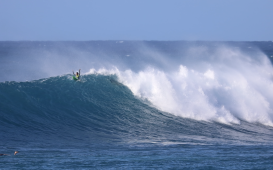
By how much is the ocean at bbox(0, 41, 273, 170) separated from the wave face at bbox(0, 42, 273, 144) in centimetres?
5

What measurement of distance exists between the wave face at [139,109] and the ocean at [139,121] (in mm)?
47

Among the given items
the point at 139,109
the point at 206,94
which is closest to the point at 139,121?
the point at 139,109

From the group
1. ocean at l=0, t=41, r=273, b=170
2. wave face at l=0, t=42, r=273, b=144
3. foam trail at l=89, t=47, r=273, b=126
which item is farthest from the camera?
foam trail at l=89, t=47, r=273, b=126

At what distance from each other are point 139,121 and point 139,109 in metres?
2.11

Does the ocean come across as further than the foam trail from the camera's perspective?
No

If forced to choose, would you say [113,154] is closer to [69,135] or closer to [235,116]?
[69,135]

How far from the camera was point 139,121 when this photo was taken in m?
18.9

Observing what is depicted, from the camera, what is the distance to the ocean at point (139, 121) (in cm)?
1169

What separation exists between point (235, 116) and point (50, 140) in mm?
11501

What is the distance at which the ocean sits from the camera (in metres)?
11.7

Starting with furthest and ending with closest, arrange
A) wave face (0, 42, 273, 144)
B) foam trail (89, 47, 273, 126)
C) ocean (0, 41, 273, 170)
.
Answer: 1. foam trail (89, 47, 273, 126)
2. wave face (0, 42, 273, 144)
3. ocean (0, 41, 273, 170)

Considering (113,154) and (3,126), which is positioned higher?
(3,126)

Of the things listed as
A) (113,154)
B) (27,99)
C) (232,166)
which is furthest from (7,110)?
(232,166)

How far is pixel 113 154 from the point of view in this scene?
12453 mm
